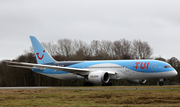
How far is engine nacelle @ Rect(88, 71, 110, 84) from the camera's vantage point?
39562 mm

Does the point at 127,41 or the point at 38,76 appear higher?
the point at 127,41

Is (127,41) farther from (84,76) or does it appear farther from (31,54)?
(84,76)

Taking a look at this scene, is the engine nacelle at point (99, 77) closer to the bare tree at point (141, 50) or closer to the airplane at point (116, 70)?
the airplane at point (116, 70)

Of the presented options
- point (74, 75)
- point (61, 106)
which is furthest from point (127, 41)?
point (61, 106)

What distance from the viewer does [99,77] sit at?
39.6 metres

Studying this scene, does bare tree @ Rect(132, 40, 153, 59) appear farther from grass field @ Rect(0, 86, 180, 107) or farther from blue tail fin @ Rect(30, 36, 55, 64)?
grass field @ Rect(0, 86, 180, 107)

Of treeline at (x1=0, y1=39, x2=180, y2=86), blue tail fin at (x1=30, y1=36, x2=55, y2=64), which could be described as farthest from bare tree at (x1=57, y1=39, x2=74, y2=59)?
blue tail fin at (x1=30, y1=36, x2=55, y2=64)

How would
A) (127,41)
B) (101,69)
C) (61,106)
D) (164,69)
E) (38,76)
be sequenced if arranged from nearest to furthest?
(61,106)
(164,69)
(101,69)
(38,76)
(127,41)

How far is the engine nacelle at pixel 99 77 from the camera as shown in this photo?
3956cm

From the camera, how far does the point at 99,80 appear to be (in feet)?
130

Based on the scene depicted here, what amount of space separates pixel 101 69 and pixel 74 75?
5.26 metres

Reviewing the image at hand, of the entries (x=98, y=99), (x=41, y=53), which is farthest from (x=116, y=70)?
(x=98, y=99)

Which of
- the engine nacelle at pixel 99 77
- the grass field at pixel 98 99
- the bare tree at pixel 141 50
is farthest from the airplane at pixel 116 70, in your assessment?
the bare tree at pixel 141 50

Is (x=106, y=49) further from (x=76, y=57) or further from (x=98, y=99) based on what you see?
(x=98, y=99)
